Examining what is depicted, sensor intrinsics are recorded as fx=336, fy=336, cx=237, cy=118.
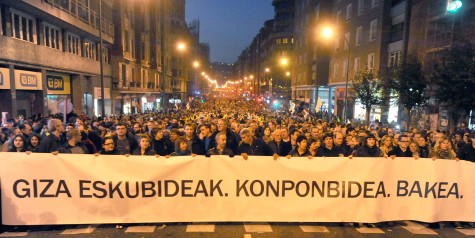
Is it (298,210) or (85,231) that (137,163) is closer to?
(85,231)

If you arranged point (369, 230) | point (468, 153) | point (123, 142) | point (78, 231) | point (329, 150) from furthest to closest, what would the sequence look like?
point (468, 153) < point (123, 142) < point (329, 150) < point (369, 230) < point (78, 231)

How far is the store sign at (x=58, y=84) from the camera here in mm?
20250

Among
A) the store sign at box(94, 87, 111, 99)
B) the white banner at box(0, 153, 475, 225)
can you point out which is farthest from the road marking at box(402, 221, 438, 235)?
the store sign at box(94, 87, 111, 99)

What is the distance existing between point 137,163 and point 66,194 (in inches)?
50.1

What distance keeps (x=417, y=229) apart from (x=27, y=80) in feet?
60.4

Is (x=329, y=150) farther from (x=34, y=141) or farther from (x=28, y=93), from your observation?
(x=28, y=93)

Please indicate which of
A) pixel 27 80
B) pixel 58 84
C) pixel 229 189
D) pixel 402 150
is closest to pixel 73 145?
pixel 229 189

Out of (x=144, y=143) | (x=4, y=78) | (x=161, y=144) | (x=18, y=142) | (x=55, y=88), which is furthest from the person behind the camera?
(x=55, y=88)

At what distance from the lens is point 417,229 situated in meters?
6.07

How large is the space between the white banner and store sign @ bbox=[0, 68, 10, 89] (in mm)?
11780

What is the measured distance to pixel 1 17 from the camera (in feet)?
49.4

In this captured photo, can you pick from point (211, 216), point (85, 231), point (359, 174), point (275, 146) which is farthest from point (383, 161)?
point (85, 231)

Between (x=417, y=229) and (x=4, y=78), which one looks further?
(x=4, y=78)

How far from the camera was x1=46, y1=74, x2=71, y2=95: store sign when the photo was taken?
20.2m
